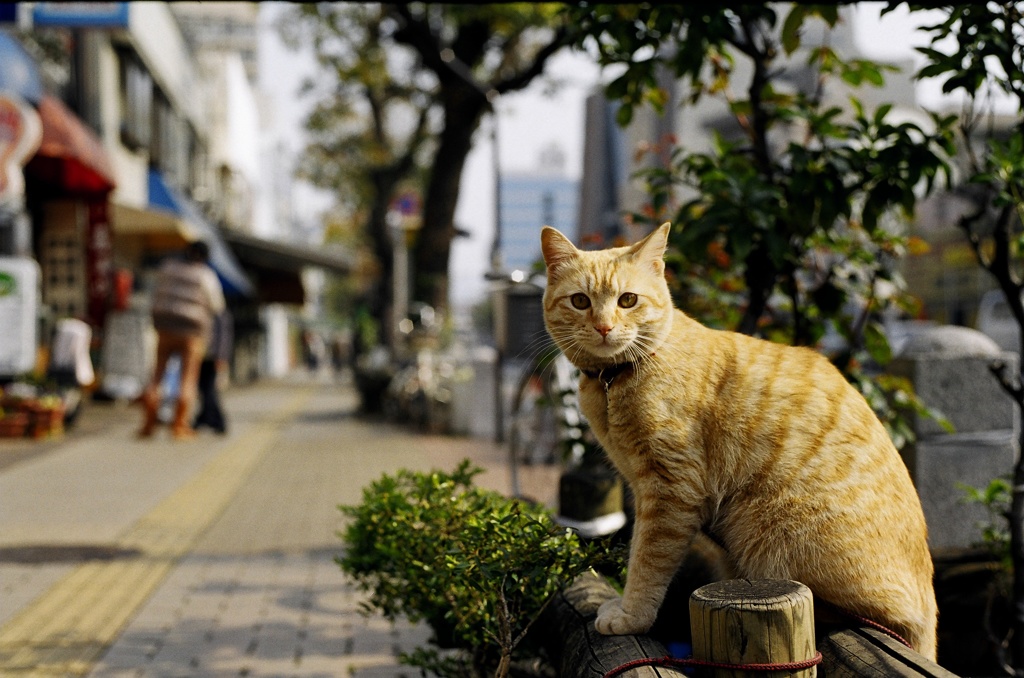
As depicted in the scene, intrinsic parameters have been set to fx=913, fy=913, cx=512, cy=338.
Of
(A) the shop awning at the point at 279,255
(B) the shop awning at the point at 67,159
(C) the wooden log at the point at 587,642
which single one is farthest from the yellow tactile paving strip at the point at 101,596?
(A) the shop awning at the point at 279,255

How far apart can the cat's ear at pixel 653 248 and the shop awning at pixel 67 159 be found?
39.0 feet

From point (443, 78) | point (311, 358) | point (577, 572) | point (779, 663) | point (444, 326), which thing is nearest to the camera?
point (779, 663)

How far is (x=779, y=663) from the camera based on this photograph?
1896 mm

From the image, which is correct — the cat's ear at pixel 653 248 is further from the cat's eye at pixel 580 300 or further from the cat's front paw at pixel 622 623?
the cat's front paw at pixel 622 623

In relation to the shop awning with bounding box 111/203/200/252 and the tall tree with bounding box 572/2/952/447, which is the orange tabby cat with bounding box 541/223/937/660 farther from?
the shop awning with bounding box 111/203/200/252

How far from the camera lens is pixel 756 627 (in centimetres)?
188

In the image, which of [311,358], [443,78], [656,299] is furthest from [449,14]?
[311,358]

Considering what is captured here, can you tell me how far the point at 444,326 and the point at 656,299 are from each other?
14.1m

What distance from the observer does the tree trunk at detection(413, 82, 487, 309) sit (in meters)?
15.8

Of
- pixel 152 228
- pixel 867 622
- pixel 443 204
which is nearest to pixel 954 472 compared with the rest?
pixel 867 622

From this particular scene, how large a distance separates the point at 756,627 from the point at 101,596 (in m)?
4.13

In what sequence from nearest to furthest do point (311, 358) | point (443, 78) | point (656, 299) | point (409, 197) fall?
1. point (656, 299)
2. point (443, 78)
3. point (409, 197)
4. point (311, 358)

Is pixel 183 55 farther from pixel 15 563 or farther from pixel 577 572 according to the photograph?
pixel 577 572

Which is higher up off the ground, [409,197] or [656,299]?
[409,197]
